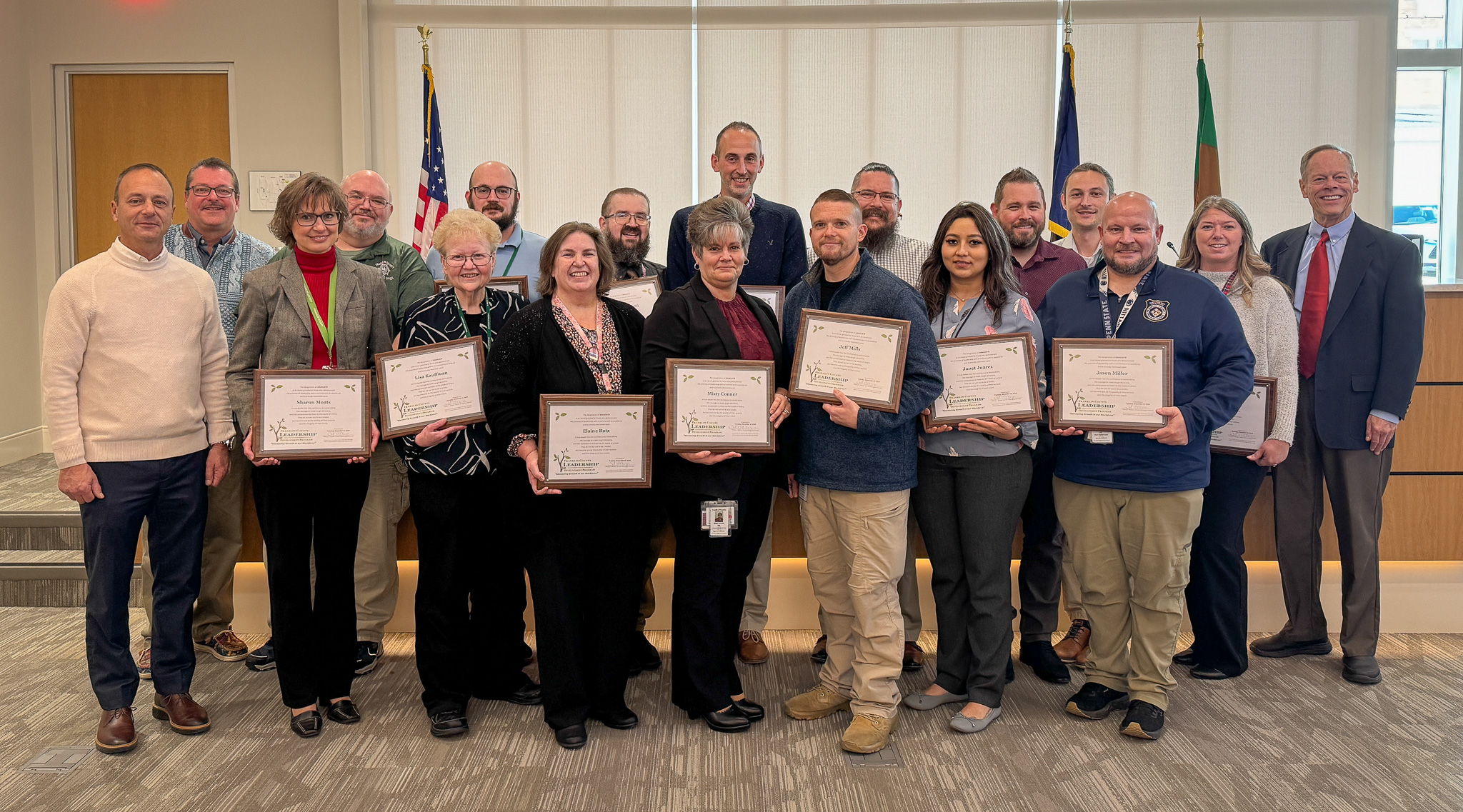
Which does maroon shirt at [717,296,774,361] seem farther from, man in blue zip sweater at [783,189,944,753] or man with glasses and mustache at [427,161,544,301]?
man with glasses and mustache at [427,161,544,301]

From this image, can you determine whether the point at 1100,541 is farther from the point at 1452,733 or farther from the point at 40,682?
the point at 40,682

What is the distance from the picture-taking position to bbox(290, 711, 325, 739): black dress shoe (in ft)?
9.78

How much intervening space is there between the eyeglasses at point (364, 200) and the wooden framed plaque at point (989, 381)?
228 cm

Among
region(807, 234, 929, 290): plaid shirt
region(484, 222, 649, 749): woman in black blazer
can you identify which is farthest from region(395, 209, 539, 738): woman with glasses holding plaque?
region(807, 234, 929, 290): plaid shirt

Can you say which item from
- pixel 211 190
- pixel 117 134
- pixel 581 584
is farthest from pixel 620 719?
pixel 117 134

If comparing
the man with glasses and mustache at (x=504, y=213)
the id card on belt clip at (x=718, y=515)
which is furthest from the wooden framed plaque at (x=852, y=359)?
the man with glasses and mustache at (x=504, y=213)

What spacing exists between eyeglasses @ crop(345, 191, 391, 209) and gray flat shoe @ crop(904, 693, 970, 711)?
274 cm

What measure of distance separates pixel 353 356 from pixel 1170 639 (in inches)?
109

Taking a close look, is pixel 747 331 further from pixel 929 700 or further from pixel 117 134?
pixel 117 134

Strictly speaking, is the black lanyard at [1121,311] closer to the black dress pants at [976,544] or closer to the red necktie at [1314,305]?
the black dress pants at [976,544]

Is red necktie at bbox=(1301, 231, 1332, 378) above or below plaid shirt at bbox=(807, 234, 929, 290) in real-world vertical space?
below

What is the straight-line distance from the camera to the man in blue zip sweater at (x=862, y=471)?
2820 millimetres

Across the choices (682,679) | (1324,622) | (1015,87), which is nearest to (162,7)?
(1015,87)

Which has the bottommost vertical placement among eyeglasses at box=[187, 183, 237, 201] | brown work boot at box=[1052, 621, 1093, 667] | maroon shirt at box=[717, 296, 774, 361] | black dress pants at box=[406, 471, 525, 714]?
brown work boot at box=[1052, 621, 1093, 667]
